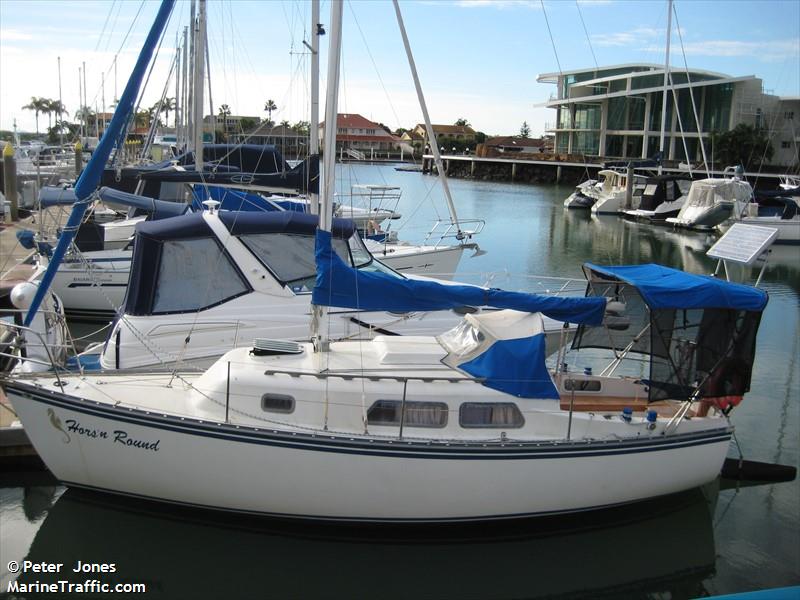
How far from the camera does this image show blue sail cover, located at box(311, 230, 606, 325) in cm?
870

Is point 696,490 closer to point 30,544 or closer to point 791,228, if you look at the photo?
point 30,544

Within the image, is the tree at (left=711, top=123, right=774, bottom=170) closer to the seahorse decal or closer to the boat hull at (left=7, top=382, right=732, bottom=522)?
the boat hull at (left=7, top=382, right=732, bottom=522)

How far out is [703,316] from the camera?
9016mm

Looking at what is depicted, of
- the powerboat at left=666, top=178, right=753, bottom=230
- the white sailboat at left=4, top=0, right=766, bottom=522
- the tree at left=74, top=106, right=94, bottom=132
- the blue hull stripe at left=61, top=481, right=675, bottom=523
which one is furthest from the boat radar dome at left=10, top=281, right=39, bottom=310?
the powerboat at left=666, top=178, right=753, bottom=230

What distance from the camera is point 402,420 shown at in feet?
26.6

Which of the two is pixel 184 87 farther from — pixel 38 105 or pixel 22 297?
pixel 38 105

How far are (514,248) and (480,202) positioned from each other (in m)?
24.6

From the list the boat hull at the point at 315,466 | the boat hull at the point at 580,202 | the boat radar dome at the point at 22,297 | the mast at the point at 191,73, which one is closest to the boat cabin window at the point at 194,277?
the boat radar dome at the point at 22,297

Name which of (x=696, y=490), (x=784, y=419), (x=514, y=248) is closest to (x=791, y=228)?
(x=514, y=248)

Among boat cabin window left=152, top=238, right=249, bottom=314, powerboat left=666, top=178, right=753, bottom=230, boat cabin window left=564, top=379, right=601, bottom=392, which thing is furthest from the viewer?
powerboat left=666, top=178, right=753, bottom=230

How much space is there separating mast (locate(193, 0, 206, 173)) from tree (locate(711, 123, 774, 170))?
59993 mm

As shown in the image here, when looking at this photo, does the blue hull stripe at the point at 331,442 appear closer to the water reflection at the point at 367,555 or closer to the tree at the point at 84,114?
the water reflection at the point at 367,555

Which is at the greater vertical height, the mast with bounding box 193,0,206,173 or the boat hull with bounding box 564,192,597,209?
the mast with bounding box 193,0,206,173

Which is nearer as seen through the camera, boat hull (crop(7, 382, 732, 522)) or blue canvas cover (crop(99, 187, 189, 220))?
boat hull (crop(7, 382, 732, 522))
